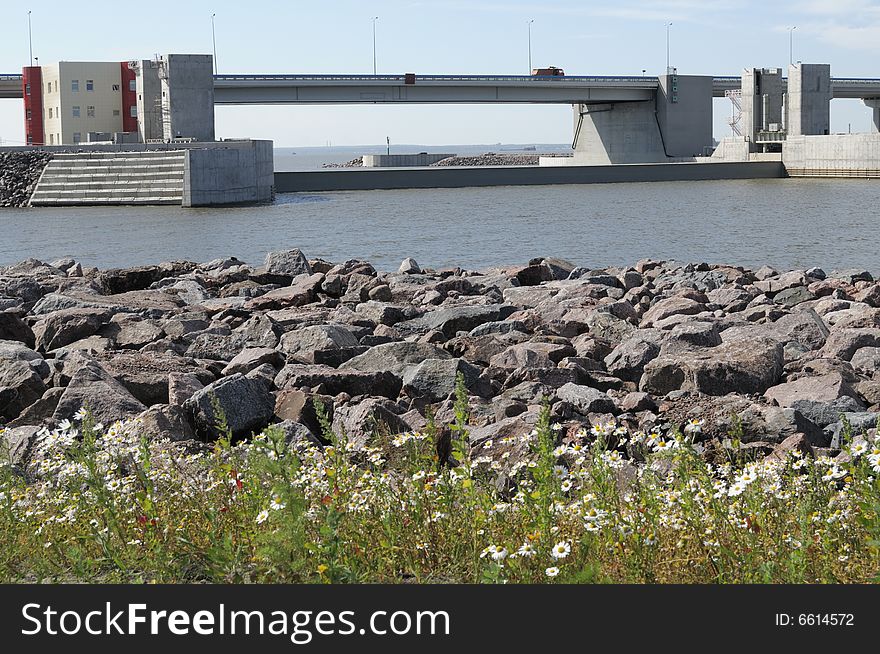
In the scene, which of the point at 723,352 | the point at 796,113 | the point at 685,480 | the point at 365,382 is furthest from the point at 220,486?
the point at 796,113

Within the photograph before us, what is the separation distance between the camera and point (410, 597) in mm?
3135

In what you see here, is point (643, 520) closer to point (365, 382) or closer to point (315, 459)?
point (315, 459)

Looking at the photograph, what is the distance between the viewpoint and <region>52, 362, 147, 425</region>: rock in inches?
285

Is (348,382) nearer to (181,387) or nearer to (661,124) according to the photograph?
(181,387)

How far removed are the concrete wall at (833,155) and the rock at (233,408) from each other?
67972 mm

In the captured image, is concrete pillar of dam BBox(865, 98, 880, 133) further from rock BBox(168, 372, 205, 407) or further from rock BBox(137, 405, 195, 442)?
rock BBox(137, 405, 195, 442)

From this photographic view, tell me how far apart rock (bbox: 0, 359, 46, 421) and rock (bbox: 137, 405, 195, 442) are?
143 centimetres

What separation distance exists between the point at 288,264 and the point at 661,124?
6532 centimetres

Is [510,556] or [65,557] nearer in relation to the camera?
[510,556]

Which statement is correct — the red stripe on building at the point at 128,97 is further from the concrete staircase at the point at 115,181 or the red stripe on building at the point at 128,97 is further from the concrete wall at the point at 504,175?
the concrete staircase at the point at 115,181

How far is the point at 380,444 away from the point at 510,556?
8.41 feet

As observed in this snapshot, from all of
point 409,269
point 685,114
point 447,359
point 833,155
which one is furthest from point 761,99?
point 447,359

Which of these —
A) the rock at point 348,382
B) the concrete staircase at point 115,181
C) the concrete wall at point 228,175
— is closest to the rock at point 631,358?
the rock at point 348,382

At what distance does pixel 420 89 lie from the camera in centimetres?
6794
